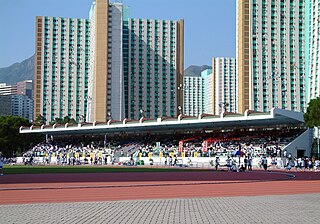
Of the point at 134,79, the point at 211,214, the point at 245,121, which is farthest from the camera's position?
the point at 134,79

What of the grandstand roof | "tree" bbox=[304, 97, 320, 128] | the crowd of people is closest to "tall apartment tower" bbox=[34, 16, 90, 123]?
the grandstand roof

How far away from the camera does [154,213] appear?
16.3 m

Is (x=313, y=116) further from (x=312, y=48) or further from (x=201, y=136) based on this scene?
(x=312, y=48)

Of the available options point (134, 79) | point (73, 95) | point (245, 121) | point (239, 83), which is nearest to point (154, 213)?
point (245, 121)

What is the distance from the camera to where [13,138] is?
111m

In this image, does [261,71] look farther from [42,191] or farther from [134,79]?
[42,191]

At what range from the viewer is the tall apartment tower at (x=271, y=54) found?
139 m

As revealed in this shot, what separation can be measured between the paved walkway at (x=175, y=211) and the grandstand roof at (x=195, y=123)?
48468 millimetres

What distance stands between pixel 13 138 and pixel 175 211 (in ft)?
328

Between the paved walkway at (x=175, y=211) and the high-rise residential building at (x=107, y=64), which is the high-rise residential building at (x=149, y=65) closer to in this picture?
the high-rise residential building at (x=107, y=64)

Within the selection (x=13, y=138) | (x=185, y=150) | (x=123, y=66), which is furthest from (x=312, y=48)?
(x=13, y=138)

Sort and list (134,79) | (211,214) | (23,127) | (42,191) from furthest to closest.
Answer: (134,79), (23,127), (42,191), (211,214)

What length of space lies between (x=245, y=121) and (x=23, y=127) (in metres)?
56.5

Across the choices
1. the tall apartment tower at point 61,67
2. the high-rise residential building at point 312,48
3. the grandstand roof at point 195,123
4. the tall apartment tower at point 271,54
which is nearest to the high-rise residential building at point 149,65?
the tall apartment tower at point 61,67
